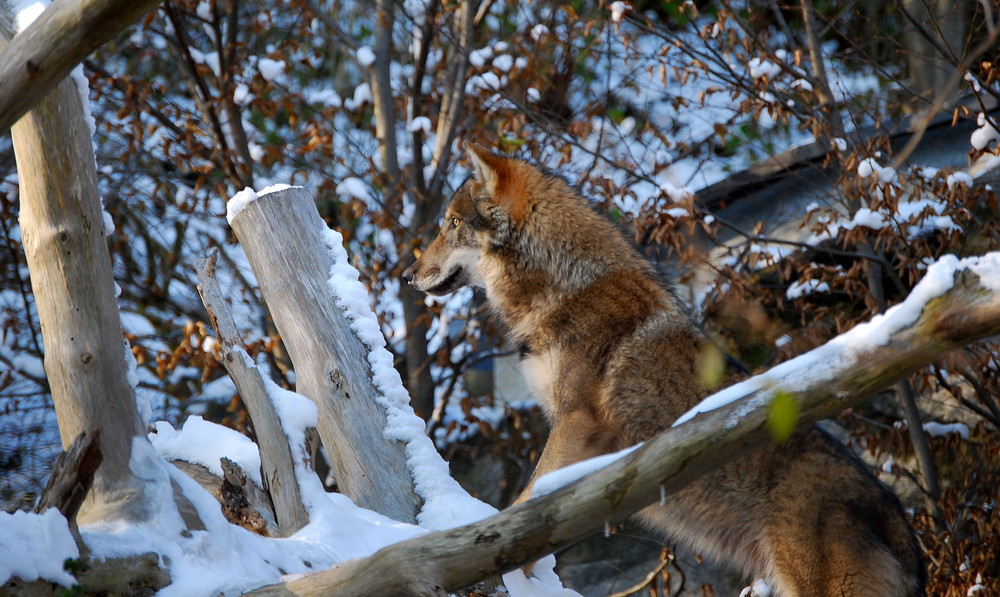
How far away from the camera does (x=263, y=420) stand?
10.4 ft

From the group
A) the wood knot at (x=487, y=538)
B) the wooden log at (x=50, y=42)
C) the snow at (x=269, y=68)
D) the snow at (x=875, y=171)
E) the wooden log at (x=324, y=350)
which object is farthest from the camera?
the snow at (x=269, y=68)

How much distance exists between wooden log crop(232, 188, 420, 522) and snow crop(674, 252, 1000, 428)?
1634 mm

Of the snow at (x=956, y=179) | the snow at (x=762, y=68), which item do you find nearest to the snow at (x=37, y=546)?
the snow at (x=762, y=68)

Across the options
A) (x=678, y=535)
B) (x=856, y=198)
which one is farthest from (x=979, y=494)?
(x=678, y=535)

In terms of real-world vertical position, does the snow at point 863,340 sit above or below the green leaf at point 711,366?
below

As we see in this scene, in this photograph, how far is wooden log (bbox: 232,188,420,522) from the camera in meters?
3.43

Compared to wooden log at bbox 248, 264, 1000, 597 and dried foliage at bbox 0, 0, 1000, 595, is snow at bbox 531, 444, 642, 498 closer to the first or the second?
wooden log at bbox 248, 264, 1000, 597

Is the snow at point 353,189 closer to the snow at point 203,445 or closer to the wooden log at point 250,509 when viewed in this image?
the snow at point 203,445

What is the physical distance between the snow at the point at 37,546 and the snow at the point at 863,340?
5.27 ft

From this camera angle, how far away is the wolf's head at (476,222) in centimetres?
435

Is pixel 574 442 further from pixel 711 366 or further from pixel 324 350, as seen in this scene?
pixel 324 350

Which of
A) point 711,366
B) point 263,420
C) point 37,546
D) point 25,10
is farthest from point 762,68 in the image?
point 37,546

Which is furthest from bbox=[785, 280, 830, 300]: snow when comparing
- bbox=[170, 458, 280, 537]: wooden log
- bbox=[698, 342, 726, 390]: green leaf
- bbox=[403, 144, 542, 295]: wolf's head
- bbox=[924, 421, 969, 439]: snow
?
bbox=[170, 458, 280, 537]: wooden log

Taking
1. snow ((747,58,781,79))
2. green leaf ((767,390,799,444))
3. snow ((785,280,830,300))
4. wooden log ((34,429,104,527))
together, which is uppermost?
snow ((747,58,781,79))
